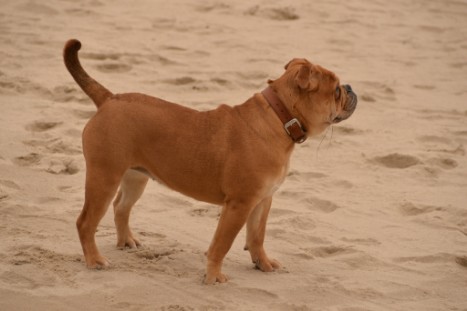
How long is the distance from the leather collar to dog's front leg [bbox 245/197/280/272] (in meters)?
0.51

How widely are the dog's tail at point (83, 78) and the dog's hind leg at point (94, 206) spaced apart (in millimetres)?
524

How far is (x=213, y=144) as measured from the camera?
16.8ft

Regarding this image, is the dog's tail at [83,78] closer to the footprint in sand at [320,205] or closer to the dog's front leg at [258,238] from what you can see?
the dog's front leg at [258,238]

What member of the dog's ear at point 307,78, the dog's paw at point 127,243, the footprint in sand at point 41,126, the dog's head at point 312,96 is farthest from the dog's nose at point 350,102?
the footprint in sand at point 41,126

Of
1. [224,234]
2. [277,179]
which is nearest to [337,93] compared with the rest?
[277,179]

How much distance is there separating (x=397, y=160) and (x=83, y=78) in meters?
3.33

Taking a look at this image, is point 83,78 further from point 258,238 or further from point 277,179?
point 258,238

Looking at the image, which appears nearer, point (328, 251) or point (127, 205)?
point (127, 205)

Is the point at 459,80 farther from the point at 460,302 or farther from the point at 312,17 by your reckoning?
the point at 460,302

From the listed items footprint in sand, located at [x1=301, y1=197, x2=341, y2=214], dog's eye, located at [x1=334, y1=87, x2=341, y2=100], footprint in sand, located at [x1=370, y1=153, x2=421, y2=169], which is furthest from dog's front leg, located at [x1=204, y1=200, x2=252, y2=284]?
footprint in sand, located at [x1=370, y1=153, x2=421, y2=169]

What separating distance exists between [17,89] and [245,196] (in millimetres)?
4009

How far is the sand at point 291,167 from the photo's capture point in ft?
16.2

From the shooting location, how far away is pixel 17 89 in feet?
26.8

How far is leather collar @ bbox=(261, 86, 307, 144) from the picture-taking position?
5.10 meters
